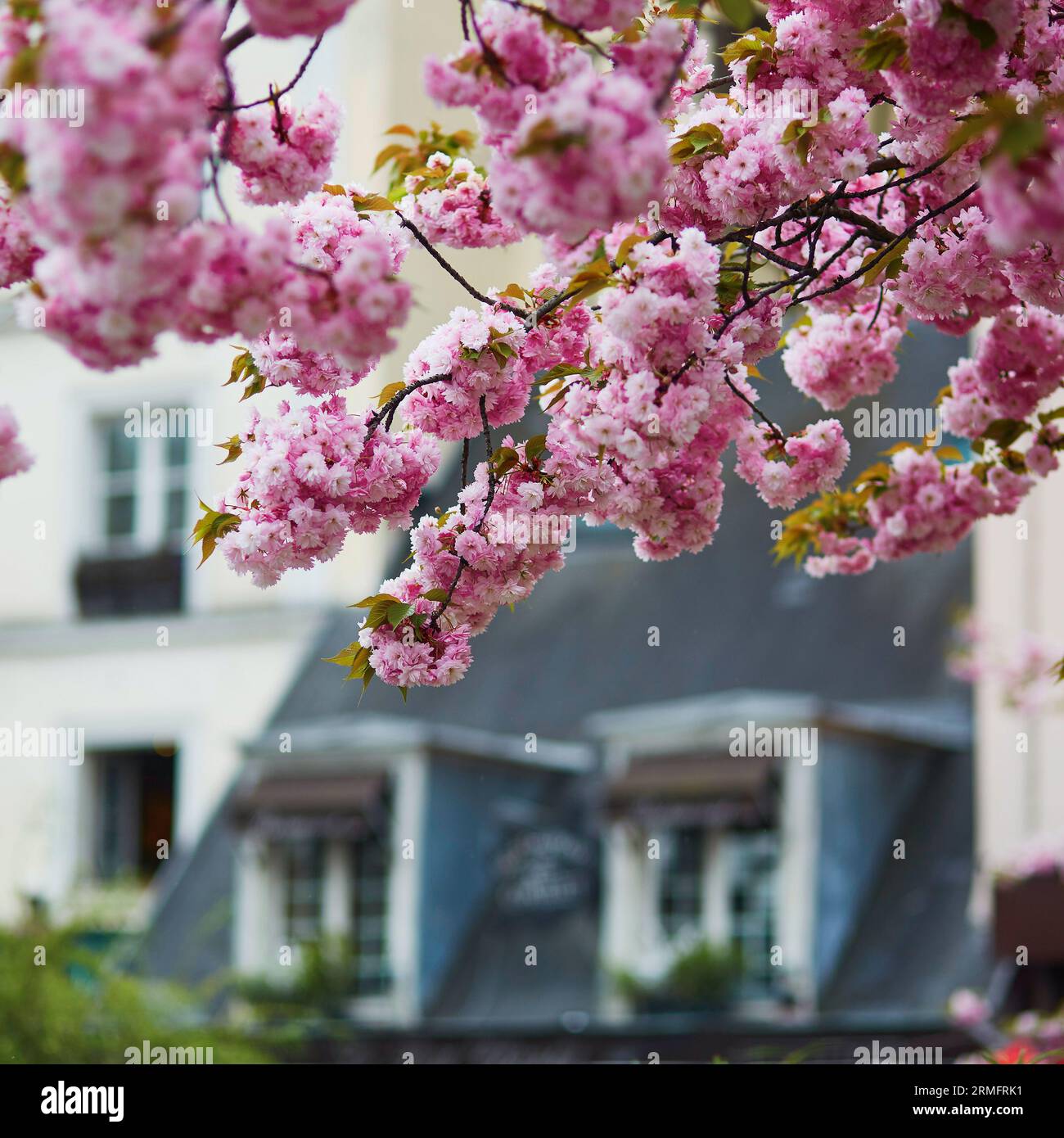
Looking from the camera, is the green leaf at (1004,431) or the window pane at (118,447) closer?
the green leaf at (1004,431)

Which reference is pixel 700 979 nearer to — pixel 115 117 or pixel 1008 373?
pixel 1008 373

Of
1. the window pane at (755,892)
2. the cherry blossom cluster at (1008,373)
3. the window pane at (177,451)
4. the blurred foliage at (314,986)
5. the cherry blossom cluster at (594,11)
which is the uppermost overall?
the window pane at (177,451)

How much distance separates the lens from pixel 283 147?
111 inches

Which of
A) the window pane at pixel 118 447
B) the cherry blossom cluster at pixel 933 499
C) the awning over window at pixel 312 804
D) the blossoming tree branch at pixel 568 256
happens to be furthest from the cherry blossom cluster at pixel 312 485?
the window pane at pixel 118 447

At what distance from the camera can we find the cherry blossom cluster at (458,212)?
3.48 metres

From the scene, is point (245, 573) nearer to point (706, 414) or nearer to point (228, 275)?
point (706, 414)

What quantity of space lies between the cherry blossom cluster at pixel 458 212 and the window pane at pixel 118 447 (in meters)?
11.4

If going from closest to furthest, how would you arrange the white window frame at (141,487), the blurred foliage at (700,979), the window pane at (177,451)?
1. the blurred foliage at (700,979)
2. the white window frame at (141,487)
3. the window pane at (177,451)

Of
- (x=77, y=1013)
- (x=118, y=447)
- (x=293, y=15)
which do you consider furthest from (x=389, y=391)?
(x=118, y=447)

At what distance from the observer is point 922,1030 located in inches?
359

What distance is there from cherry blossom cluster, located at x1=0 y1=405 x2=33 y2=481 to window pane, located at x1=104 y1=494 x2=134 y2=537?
12092mm

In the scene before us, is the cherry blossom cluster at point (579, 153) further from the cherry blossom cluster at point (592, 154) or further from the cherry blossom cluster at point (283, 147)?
the cherry blossom cluster at point (283, 147)

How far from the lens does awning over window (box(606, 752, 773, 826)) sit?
1027cm

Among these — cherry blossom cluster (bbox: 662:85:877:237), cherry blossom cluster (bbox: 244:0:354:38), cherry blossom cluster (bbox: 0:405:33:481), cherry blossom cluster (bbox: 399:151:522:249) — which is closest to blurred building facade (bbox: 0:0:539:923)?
cherry blossom cluster (bbox: 399:151:522:249)
